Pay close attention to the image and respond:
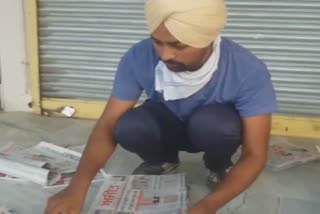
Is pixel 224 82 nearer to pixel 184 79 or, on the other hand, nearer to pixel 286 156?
pixel 184 79

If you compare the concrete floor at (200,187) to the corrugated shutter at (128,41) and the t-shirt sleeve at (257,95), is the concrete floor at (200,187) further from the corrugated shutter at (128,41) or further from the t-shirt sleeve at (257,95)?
the t-shirt sleeve at (257,95)

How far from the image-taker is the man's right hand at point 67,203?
3.80 feet

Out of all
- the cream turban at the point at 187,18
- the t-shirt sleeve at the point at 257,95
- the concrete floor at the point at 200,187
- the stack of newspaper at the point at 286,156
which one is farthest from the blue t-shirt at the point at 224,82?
the stack of newspaper at the point at 286,156

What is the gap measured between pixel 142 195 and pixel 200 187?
0.28 meters

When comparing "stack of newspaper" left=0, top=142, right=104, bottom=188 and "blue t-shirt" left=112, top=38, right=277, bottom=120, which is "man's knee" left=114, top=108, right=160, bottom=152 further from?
"stack of newspaper" left=0, top=142, right=104, bottom=188

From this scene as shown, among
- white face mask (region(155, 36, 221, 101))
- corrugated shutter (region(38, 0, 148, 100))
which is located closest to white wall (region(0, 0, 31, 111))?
corrugated shutter (region(38, 0, 148, 100))

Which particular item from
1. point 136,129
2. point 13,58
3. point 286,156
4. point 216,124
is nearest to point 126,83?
point 136,129

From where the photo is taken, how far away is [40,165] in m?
1.73

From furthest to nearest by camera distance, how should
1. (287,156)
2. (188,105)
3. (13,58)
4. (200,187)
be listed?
1. (13,58)
2. (287,156)
3. (200,187)
4. (188,105)

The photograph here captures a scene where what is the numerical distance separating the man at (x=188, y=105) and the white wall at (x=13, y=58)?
2.85ft

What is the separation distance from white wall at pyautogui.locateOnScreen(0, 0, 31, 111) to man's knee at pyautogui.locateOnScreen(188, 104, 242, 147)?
1.05 m

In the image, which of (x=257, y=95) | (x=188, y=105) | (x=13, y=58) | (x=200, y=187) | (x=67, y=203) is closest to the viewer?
(x=67, y=203)

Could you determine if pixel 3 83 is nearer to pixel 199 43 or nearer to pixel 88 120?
pixel 88 120

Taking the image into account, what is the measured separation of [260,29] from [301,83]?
243 mm
